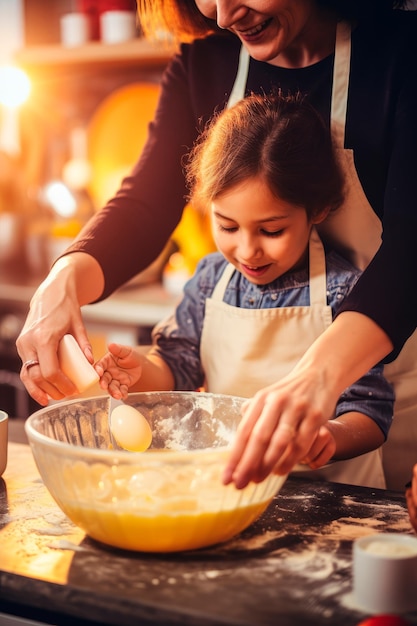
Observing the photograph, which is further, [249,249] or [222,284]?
[222,284]

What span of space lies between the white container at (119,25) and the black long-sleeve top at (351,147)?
4.82 ft

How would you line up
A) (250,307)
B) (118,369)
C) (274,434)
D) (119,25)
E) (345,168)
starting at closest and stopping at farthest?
(274,434), (118,369), (345,168), (250,307), (119,25)

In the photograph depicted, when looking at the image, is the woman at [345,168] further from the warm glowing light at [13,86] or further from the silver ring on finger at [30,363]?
the warm glowing light at [13,86]

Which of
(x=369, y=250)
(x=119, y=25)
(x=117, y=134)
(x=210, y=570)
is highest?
(x=119, y=25)

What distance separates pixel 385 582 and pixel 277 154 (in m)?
0.85

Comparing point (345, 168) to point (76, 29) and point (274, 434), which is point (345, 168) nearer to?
point (274, 434)

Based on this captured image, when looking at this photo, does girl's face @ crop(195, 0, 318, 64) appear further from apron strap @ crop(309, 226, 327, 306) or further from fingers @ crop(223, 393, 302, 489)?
fingers @ crop(223, 393, 302, 489)

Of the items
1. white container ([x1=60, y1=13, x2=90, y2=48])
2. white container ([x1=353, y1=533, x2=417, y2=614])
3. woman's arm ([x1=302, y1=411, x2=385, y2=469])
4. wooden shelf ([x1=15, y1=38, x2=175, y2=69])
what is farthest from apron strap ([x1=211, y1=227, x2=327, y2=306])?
white container ([x1=60, y1=13, x2=90, y2=48])

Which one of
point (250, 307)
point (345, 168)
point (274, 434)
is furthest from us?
point (250, 307)

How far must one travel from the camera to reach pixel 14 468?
4.64 ft

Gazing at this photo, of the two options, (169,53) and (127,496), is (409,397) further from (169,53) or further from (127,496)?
(169,53)

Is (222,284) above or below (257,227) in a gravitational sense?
below

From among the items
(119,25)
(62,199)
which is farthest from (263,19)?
(62,199)

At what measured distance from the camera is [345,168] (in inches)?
62.2
